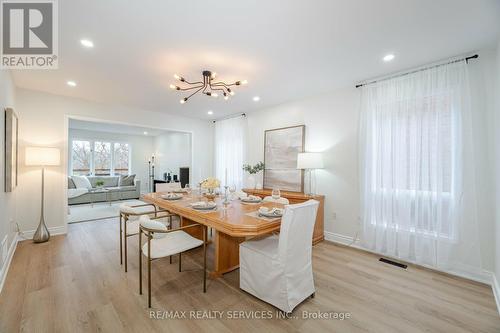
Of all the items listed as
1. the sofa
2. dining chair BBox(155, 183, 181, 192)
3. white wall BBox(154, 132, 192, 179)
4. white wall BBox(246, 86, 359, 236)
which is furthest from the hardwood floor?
white wall BBox(154, 132, 192, 179)

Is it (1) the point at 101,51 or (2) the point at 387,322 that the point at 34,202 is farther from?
(2) the point at 387,322

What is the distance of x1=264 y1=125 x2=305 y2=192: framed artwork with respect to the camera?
416 centimetres

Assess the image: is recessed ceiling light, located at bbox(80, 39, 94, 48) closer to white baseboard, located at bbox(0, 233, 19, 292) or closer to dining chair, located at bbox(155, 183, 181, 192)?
dining chair, located at bbox(155, 183, 181, 192)

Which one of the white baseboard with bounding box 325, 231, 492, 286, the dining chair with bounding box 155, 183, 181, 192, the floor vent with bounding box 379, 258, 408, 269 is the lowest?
the floor vent with bounding box 379, 258, 408, 269

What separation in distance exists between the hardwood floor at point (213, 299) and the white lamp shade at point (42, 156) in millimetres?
1443

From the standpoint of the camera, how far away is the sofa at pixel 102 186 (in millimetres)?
6645

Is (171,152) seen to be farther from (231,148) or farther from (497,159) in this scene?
(497,159)

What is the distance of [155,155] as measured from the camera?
9602mm

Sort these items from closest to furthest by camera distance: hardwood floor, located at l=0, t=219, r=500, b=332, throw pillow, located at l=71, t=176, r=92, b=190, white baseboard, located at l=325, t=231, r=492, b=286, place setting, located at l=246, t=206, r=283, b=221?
hardwood floor, located at l=0, t=219, r=500, b=332 < place setting, located at l=246, t=206, r=283, b=221 < white baseboard, located at l=325, t=231, r=492, b=286 < throw pillow, located at l=71, t=176, r=92, b=190

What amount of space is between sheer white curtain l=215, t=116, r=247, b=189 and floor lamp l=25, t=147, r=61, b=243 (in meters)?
3.42

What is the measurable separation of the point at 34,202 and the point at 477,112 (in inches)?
264

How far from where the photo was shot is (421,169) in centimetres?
278

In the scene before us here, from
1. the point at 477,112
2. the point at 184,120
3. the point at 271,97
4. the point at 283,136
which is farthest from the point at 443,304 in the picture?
the point at 184,120

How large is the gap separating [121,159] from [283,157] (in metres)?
7.74
